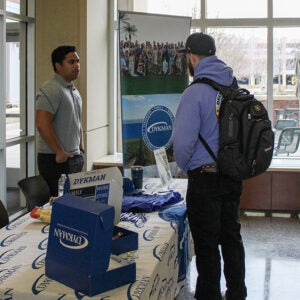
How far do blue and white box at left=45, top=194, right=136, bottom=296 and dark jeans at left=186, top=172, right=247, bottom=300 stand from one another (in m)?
1.02

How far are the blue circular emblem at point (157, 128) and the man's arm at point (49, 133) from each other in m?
0.68

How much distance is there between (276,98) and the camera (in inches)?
239

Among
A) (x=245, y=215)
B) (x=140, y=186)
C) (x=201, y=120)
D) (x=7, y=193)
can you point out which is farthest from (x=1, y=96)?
(x=245, y=215)

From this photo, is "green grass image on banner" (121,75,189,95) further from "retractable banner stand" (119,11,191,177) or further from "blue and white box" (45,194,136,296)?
"blue and white box" (45,194,136,296)

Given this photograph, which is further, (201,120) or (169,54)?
(169,54)

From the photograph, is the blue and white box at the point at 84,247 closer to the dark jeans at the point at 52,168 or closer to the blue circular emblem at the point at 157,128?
the dark jeans at the point at 52,168

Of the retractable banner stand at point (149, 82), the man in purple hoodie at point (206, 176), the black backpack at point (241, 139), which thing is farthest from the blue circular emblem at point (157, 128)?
the black backpack at point (241, 139)

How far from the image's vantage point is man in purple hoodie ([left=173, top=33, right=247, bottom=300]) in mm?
2580

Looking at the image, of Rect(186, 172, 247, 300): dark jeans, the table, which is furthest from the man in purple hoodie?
the table

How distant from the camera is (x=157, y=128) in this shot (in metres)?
4.04

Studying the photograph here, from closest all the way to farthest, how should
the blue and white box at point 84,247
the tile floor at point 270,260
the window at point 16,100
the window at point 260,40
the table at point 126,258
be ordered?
the blue and white box at point 84,247 < the table at point 126,258 < the tile floor at point 270,260 < the window at point 16,100 < the window at point 260,40

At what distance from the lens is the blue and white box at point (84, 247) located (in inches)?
61.6

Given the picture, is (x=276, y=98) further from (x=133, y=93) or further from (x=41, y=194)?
(x=41, y=194)

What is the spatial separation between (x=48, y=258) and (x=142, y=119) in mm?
2373
